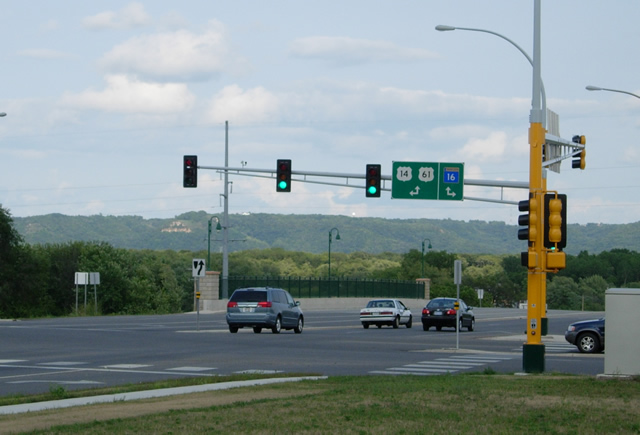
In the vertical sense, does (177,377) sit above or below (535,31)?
below

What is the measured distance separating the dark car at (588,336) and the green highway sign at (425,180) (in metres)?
10.3

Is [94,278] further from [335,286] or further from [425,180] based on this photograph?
[335,286]

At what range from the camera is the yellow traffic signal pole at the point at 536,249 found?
755 inches

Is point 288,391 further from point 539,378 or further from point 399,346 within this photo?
→ point 399,346

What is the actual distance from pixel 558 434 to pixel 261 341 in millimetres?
23347

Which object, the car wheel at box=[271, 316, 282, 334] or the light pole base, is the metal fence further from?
the light pole base

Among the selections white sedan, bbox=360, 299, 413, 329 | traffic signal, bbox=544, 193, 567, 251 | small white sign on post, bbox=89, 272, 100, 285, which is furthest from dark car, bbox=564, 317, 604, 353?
small white sign on post, bbox=89, 272, 100, 285

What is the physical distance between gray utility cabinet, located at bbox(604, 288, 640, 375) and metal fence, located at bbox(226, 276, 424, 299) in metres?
58.1

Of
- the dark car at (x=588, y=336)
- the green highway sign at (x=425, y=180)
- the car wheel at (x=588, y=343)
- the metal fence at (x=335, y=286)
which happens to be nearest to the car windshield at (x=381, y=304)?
the green highway sign at (x=425, y=180)

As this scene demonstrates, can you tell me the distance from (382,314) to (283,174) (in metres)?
12.1

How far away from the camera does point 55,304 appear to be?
104375 millimetres

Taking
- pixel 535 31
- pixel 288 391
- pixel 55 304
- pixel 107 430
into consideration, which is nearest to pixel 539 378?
pixel 288 391

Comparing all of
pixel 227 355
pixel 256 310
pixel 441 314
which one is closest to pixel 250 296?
pixel 256 310

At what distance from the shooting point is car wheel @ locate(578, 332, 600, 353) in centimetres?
2984
